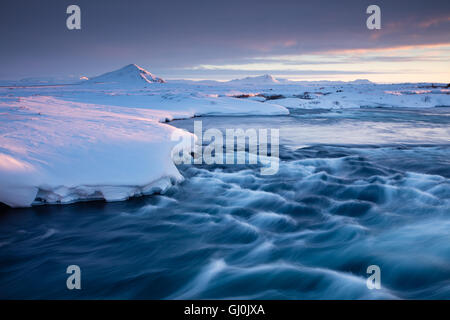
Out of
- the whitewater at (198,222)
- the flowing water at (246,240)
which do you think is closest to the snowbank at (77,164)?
the whitewater at (198,222)

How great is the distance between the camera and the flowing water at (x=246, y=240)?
3.19 meters

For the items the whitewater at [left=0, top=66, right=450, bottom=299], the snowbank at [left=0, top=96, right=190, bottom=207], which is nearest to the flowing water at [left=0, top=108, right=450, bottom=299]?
the whitewater at [left=0, top=66, right=450, bottom=299]

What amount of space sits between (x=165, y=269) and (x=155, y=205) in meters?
1.65

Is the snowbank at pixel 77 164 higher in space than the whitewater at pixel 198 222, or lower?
higher

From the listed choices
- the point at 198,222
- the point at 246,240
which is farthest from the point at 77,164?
the point at 246,240

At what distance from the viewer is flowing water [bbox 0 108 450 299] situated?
319cm

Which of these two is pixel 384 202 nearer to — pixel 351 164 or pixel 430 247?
pixel 430 247

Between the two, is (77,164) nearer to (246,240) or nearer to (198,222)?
(198,222)

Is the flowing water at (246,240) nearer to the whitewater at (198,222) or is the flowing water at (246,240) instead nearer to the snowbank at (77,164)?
the whitewater at (198,222)

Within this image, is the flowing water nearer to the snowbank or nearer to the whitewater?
the whitewater

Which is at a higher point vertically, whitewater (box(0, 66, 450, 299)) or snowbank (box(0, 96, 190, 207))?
snowbank (box(0, 96, 190, 207))

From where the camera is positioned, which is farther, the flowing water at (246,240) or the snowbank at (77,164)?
the snowbank at (77,164)

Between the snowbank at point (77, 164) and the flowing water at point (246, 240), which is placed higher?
the snowbank at point (77, 164)
